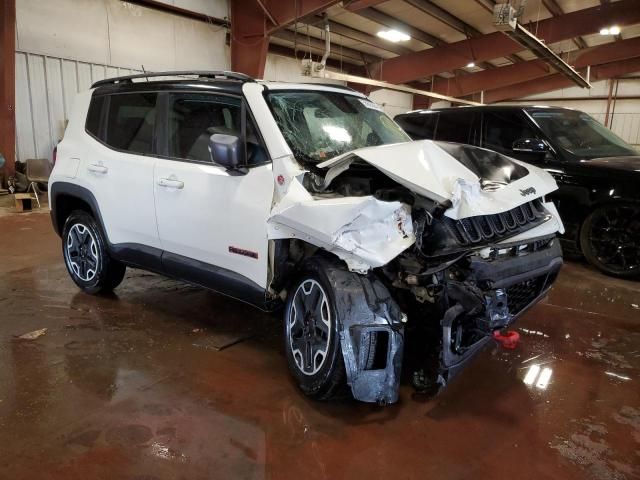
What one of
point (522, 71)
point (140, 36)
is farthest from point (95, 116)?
point (522, 71)

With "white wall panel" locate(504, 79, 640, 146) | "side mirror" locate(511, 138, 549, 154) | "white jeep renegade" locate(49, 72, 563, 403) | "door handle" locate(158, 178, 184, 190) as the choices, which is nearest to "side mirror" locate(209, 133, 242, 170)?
"white jeep renegade" locate(49, 72, 563, 403)

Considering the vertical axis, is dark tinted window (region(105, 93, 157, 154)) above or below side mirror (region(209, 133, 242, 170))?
above

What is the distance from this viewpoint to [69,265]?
14.4 ft

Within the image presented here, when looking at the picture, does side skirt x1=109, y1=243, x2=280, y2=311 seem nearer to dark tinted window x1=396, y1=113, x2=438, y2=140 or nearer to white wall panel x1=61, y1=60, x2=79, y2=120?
dark tinted window x1=396, y1=113, x2=438, y2=140

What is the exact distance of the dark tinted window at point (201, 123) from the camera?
3061 mm

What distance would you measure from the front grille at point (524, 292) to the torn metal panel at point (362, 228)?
33.4 inches

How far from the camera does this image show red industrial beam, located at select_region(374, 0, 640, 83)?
33.8 feet

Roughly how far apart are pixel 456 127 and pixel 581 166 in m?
1.58

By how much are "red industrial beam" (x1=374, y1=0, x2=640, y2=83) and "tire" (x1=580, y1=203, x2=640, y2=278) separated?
302 inches

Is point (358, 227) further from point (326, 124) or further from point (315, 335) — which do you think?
point (326, 124)

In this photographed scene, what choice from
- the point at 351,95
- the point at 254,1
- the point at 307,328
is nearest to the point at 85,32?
the point at 254,1

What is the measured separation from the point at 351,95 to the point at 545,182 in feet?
5.10

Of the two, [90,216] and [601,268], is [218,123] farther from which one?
[601,268]

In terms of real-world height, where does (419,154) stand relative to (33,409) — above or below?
above
